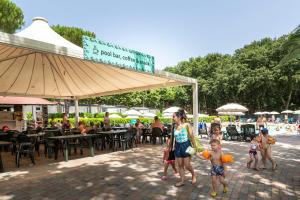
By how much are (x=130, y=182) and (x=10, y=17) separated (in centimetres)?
2719

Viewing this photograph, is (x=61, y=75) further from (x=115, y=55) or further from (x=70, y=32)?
(x=70, y=32)

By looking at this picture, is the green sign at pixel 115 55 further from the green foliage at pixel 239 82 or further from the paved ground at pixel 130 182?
the green foliage at pixel 239 82

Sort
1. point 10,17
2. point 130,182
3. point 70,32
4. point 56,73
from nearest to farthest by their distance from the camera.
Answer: point 130,182, point 56,73, point 10,17, point 70,32

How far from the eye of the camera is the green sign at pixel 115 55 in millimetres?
7551

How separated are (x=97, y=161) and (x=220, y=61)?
4556 centimetres

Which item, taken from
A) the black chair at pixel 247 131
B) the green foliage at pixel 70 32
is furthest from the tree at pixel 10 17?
the black chair at pixel 247 131

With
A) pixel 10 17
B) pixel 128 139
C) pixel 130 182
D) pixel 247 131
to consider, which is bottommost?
pixel 130 182

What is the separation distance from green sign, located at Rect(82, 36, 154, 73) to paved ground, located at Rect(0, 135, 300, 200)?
293cm

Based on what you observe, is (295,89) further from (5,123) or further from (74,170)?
(74,170)

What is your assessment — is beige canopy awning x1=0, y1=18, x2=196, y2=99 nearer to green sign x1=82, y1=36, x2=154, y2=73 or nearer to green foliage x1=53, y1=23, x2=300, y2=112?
green sign x1=82, y1=36, x2=154, y2=73

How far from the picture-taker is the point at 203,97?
5188cm

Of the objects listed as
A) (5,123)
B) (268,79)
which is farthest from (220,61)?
(5,123)

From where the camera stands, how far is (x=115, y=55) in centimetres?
829

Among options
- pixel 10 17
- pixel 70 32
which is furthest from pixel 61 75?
pixel 70 32
